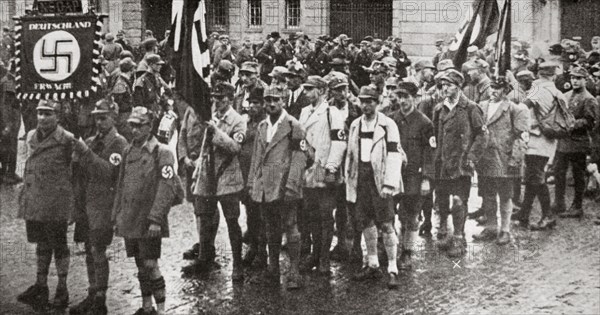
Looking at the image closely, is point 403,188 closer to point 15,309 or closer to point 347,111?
point 347,111

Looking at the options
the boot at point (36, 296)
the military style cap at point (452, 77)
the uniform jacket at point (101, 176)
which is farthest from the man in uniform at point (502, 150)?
the boot at point (36, 296)

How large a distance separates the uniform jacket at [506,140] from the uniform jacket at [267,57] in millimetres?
10876

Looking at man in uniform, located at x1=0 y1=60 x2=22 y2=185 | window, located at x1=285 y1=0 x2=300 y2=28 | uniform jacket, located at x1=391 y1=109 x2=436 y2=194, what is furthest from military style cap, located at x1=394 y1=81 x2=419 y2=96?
window, located at x1=285 y1=0 x2=300 y2=28

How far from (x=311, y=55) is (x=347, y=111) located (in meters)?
12.4

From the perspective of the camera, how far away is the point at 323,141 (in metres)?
10.1

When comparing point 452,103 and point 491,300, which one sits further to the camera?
point 452,103

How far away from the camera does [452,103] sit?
436 inches

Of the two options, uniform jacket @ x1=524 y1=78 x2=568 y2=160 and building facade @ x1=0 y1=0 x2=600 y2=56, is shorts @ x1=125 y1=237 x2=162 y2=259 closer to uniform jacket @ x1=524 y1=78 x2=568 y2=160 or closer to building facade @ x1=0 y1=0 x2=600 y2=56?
uniform jacket @ x1=524 y1=78 x2=568 y2=160

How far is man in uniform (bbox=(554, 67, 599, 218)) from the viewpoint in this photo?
12828mm

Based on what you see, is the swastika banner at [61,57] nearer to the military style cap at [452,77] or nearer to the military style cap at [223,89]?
the military style cap at [223,89]

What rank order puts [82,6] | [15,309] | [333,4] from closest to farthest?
[15,309], [82,6], [333,4]

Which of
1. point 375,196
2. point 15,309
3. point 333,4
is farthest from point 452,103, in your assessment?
point 333,4

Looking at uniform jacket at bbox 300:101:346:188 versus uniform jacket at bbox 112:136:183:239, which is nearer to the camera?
uniform jacket at bbox 112:136:183:239

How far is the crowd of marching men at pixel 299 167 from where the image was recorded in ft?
28.6
